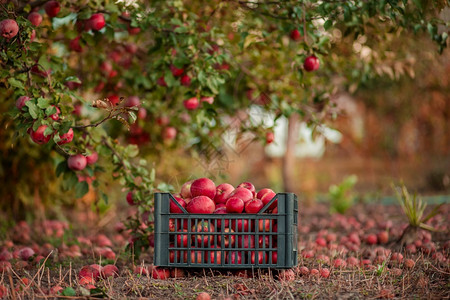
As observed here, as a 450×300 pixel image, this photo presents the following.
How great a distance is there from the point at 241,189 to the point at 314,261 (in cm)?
60

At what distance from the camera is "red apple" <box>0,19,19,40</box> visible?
2.35m

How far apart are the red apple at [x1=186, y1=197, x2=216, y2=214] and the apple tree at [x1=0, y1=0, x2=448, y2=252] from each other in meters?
0.46

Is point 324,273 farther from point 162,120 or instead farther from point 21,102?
point 162,120

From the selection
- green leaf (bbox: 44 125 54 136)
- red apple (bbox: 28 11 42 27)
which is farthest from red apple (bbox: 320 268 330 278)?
red apple (bbox: 28 11 42 27)

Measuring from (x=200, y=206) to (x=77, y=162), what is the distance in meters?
0.94

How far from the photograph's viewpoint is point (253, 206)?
2178 mm

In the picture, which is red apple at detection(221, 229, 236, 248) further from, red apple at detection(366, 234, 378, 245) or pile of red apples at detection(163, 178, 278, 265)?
red apple at detection(366, 234, 378, 245)

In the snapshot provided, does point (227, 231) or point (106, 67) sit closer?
point (227, 231)

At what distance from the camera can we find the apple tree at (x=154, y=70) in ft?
8.32

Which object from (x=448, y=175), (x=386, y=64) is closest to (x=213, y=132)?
(x=386, y=64)

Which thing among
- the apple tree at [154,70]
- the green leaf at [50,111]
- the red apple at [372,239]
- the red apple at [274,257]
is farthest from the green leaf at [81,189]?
the red apple at [372,239]

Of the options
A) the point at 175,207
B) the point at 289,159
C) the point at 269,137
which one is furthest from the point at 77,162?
the point at 289,159

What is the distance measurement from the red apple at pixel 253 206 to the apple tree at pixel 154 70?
0.63 metres

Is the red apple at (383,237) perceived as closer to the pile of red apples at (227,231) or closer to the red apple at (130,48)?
the pile of red apples at (227,231)
